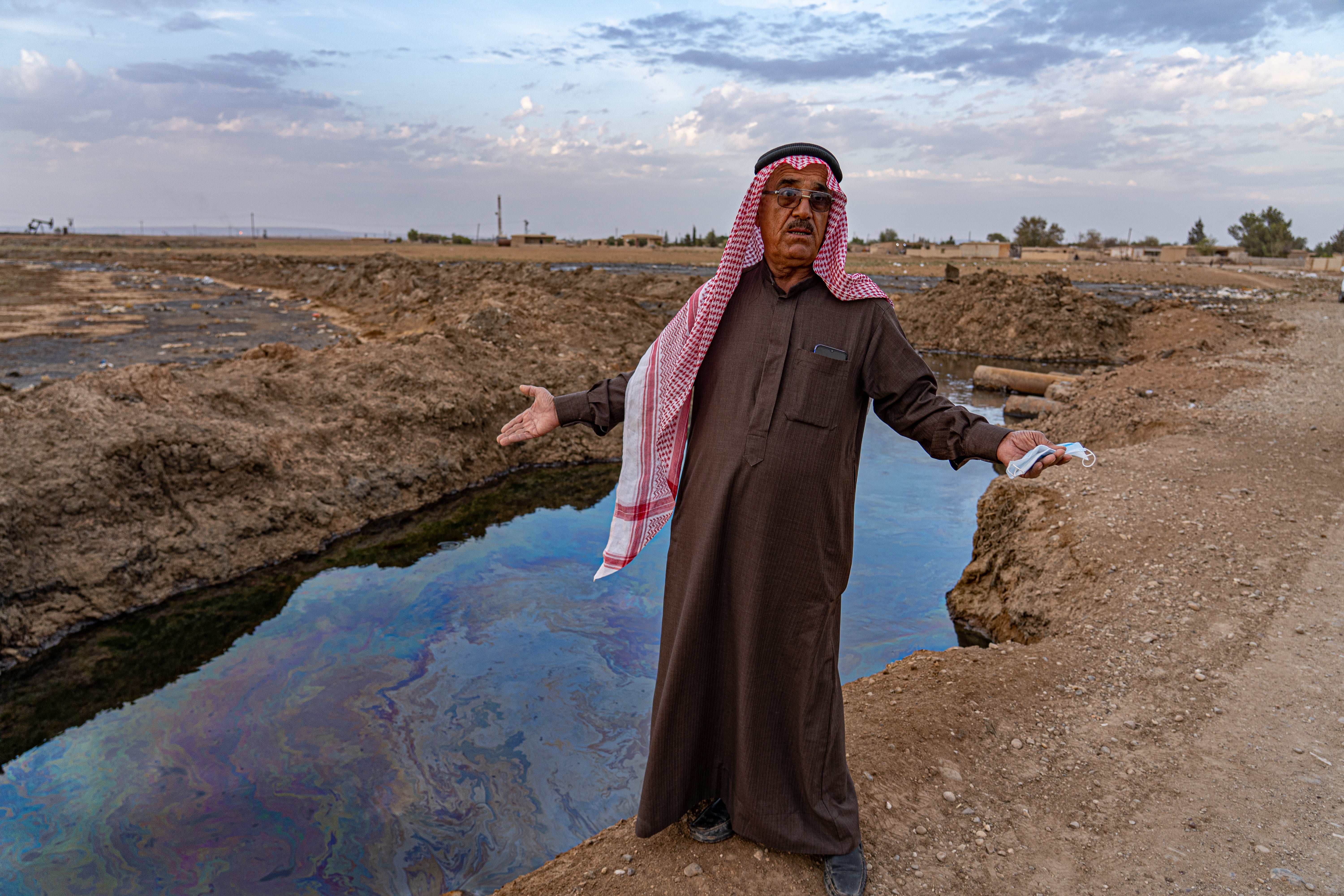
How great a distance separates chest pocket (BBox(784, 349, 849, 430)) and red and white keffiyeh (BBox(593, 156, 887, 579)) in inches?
7.6

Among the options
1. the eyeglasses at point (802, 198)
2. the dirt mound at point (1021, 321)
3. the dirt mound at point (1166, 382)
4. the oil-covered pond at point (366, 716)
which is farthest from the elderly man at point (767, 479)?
the dirt mound at point (1021, 321)

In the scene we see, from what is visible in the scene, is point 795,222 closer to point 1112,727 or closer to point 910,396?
point 910,396

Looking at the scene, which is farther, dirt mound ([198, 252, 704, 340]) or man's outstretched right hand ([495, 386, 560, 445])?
dirt mound ([198, 252, 704, 340])

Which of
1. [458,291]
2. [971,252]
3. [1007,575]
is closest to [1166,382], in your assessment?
[1007,575]

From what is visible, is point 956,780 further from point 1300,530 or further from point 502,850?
point 1300,530

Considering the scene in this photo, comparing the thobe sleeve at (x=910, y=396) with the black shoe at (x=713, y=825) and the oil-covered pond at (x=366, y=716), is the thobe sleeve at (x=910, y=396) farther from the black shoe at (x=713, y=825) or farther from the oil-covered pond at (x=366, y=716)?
the oil-covered pond at (x=366, y=716)

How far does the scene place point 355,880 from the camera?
2.85 metres

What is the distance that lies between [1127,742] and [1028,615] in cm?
142

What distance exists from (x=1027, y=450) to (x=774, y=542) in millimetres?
662

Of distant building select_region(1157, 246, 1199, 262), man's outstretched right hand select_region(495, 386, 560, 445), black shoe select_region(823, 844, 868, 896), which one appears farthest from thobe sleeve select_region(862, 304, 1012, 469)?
distant building select_region(1157, 246, 1199, 262)

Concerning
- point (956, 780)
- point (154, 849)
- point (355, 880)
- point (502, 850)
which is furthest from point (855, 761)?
point (154, 849)

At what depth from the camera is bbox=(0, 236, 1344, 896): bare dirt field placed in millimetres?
2383

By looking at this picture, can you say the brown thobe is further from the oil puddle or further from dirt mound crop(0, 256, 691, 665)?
the oil puddle

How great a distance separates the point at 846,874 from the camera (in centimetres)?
→ 217
